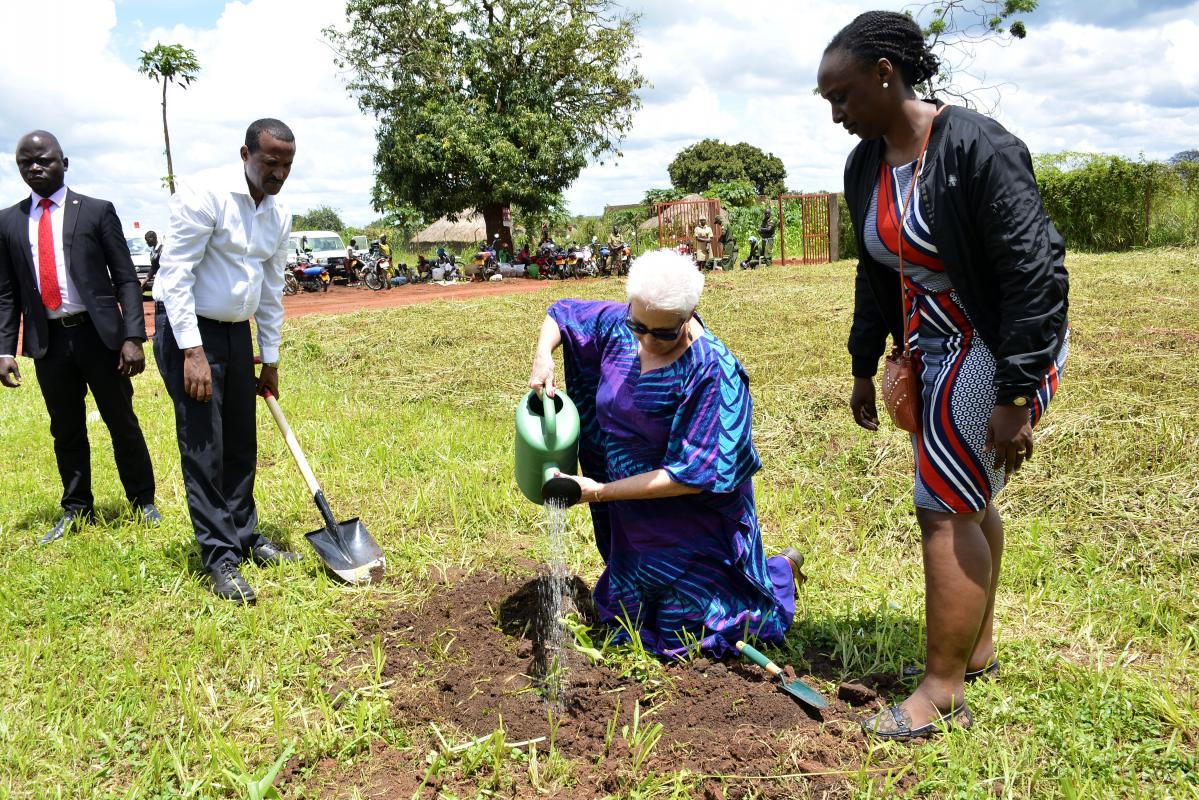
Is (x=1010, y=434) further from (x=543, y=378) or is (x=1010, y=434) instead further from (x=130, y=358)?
(x=130, y=358)

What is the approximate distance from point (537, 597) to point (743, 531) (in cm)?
90

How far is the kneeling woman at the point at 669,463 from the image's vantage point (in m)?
2.38

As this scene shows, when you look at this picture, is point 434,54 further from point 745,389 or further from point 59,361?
point 745,389

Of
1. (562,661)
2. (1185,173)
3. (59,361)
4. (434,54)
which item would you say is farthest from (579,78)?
(562,661)

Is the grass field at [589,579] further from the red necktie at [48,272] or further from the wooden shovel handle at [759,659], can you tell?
the red necktie at [48,272]

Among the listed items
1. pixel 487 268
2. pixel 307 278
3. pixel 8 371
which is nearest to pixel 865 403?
pixel 8 371

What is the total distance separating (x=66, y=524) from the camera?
3.93 metres

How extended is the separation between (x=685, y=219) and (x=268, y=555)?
1816cm

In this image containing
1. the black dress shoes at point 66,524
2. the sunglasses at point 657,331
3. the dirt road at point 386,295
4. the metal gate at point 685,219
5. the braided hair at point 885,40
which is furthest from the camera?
the metal gate at point 685,219

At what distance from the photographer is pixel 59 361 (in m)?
A: 3.85

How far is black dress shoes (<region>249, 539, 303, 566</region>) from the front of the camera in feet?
11.6

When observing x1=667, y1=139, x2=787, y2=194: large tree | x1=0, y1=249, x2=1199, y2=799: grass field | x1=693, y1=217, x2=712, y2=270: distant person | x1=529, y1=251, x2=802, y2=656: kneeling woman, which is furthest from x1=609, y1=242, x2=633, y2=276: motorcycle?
x1=667, y1=139, x2=787, y2=194: large tree

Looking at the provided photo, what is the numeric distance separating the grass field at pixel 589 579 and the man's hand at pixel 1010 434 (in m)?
0.75

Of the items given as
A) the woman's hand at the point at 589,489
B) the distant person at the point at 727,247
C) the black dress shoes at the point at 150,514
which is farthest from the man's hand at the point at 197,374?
the distant person at the point at 727,247
